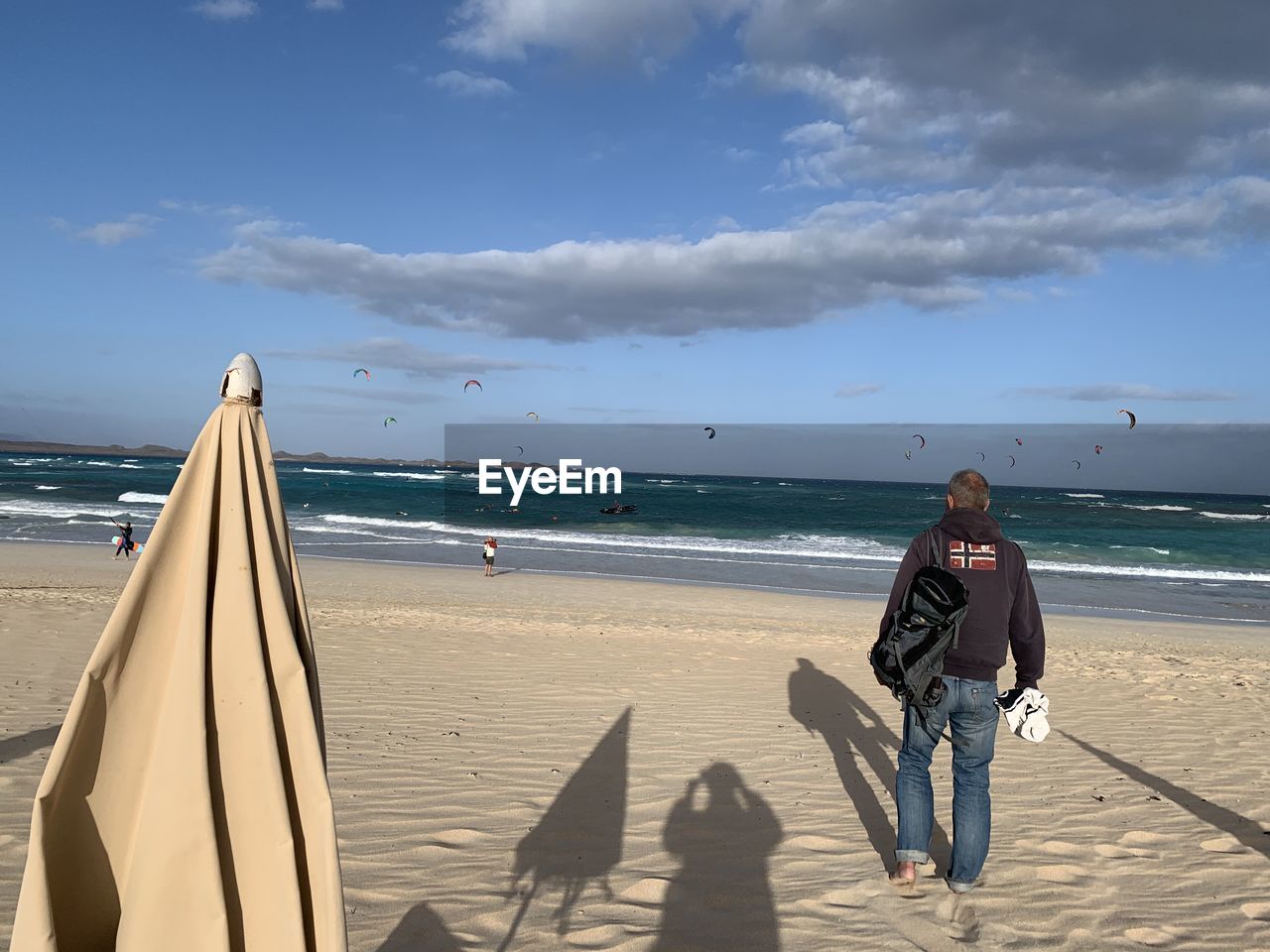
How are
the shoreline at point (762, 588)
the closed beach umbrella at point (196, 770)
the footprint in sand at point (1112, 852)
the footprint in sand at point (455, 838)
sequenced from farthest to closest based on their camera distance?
the shoreline at point (762, 588)
the footprint in sand at point (1112, 852)
the footprint in sand at point (455, 838)
the closed beach umbrella at point (196, 770)

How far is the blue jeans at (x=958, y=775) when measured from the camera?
3.46 m

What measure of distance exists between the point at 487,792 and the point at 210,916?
3209 millimetres

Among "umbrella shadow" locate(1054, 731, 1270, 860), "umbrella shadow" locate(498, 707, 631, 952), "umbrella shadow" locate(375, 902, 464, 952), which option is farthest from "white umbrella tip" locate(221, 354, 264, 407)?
"umbrella shadow" locate(1054, 731, 1270, 860)

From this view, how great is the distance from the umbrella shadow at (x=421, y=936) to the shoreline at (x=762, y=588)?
14.4m

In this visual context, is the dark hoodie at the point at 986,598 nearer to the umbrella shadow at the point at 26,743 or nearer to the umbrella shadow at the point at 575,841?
the umbrella shadow at the point at 575,841

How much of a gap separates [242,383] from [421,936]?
2.31m

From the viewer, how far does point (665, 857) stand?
4.04 m

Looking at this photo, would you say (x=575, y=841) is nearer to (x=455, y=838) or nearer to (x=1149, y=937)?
(x=455, y=838)

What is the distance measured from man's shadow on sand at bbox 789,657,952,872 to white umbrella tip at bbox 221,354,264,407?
11.6ft

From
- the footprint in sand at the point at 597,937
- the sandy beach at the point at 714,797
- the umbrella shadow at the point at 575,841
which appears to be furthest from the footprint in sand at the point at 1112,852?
the footprint in sand at the point at 597,937

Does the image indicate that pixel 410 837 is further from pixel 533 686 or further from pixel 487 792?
pixel 533 686

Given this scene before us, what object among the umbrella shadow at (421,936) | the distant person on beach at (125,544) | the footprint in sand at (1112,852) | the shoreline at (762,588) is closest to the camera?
the umbrella shadow at (421,936)

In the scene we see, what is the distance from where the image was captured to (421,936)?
3199 millimetres

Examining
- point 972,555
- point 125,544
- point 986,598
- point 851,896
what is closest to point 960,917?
point 851,896
